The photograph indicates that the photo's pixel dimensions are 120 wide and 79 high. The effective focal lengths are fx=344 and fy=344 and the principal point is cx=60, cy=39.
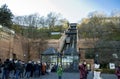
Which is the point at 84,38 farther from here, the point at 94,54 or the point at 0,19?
the point at 0,19

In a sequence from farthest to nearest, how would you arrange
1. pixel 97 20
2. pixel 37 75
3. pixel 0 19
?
pixel 97 20 < pixel 0 19 < pixel 37 75

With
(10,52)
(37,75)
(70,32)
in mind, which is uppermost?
(70,32)

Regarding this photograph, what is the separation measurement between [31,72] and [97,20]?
50.5 meters

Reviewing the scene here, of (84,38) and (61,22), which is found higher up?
(61,22)

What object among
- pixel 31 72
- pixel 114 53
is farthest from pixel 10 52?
pixel 31 72

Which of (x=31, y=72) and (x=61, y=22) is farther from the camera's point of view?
(x=61, y=22)

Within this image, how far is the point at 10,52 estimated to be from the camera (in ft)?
190

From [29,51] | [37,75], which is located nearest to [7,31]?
[29,51]

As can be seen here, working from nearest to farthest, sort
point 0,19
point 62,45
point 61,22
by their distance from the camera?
point 0,19
point 62,45
point 61,22

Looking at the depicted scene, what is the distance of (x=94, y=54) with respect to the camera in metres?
55.8

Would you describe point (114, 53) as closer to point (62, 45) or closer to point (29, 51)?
point (62, 45)

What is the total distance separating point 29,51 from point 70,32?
962 centimetres

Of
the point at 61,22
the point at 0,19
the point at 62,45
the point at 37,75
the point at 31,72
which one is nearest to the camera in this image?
the point at 31,72

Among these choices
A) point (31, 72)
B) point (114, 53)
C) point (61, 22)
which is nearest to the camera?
point (31, 72)
